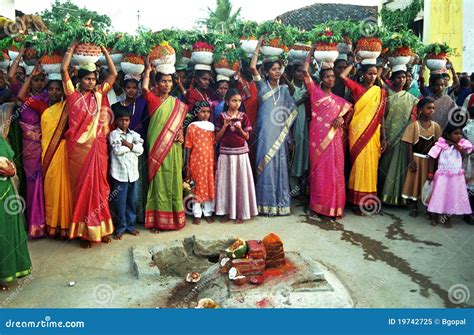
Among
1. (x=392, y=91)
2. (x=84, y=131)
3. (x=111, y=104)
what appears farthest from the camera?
(x=392, y=91)

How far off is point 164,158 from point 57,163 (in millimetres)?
1232

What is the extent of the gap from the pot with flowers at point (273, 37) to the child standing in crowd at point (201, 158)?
1.10 metres

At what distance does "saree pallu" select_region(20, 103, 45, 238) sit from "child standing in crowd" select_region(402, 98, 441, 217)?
→ 186 inches

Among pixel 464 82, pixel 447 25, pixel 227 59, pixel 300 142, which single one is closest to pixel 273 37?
pixel 227 59

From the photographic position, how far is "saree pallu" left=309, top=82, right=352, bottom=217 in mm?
6059

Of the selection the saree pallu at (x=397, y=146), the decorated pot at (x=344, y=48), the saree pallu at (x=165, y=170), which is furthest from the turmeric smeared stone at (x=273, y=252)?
the decorated pot at (x=344, y=48)

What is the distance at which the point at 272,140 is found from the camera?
6148mm

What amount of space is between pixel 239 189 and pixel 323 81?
1824mm

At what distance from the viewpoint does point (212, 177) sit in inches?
234

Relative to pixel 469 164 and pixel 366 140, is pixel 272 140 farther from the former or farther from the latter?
pixel 469 164

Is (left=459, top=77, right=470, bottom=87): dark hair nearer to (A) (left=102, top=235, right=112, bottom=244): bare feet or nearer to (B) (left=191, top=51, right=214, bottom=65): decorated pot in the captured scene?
(B) (left=191, top=51, right=214, bottom=65): decorated pot

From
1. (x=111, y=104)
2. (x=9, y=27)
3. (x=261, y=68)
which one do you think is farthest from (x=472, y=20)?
(x=9, y=27)

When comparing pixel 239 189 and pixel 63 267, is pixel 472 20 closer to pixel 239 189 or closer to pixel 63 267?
pixel 239 189

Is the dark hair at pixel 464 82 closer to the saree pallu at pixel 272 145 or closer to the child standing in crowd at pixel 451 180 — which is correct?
the child standing in crowd at pixel 451 180
